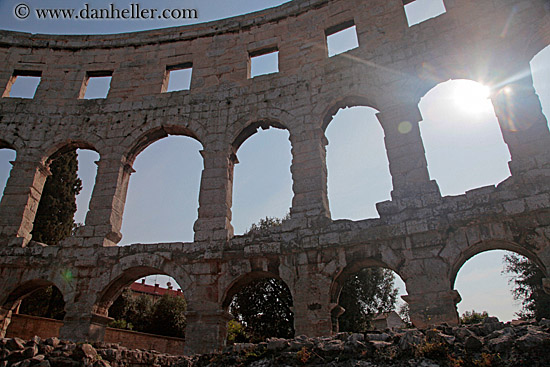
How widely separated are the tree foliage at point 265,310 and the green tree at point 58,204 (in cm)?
826

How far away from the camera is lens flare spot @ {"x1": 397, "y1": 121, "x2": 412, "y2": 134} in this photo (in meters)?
8.90

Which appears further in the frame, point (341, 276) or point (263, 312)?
point (263, 312)

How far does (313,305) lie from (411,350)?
373cm

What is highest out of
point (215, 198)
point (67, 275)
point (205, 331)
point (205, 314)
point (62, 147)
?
point (62, 147)

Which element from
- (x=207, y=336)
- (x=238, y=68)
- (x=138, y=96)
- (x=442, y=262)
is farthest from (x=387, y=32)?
(x=207, y=336)

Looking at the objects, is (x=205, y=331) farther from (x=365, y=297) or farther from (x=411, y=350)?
(x=365, y=297)

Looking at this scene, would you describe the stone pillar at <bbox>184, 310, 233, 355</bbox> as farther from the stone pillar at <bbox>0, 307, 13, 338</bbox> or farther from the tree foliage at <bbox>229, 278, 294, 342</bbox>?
the tree foliage at <bbox>229, 278, 294, 342</bbox>

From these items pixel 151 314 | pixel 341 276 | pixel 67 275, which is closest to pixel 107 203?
pixel 67 275

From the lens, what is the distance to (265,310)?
16297 mm

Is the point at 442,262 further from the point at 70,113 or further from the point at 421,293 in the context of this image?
the point at 70,113

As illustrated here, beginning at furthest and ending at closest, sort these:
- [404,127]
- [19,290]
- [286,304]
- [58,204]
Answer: [58,204] < [286,304] < [19,290] < [404,127]

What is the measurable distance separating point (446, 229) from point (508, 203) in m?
1.14

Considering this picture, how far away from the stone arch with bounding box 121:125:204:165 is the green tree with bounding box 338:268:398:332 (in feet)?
29.2

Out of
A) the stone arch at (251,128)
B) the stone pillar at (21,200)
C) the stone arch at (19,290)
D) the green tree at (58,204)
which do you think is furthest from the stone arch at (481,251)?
the green tree at (58,204)
